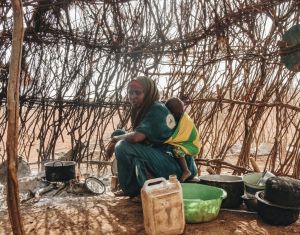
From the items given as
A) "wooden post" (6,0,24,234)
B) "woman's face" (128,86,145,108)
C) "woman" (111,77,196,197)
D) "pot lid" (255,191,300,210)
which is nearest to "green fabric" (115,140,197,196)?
"woman" (111,77,196,197)

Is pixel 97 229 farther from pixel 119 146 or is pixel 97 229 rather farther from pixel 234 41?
pixel 234 41

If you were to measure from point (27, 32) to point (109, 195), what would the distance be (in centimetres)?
204

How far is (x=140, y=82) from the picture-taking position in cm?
306

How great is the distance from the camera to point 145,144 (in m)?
3.08

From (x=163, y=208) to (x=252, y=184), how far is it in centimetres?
106

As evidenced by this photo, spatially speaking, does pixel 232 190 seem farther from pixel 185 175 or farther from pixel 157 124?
pixel 157 124

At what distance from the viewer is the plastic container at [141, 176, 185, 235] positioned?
7.72 feet

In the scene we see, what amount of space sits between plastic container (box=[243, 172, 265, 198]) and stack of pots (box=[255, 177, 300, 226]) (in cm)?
30

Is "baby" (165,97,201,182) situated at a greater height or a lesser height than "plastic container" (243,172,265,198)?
greater

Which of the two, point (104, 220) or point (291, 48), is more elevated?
point (291, 48)

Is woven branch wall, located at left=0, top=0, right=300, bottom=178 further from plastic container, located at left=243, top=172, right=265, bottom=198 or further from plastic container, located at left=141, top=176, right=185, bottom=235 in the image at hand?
plastic container, located at left=141, top=176, right=185, bottom=235

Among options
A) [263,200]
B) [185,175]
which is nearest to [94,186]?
[185,175]

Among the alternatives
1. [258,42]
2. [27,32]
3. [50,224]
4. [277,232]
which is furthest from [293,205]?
[27,32]

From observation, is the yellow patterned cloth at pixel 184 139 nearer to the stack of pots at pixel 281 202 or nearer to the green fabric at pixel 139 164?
the green fabric at pixel 139 164
